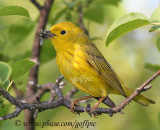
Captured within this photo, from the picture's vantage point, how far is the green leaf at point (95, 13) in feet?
14.3

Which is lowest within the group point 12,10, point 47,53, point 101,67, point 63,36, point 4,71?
point 47,53

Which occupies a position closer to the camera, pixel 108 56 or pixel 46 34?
pixel 46 34

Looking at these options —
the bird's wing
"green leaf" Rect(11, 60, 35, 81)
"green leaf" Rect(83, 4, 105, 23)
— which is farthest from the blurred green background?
"green leaf" Rect(11, 60, 35, 81)

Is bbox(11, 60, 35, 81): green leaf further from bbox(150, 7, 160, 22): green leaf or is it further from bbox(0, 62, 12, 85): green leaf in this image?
bbox(150, 7, 160, 22): green leaf

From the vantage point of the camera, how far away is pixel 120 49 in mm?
5953

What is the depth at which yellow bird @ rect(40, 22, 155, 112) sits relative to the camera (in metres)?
3.39

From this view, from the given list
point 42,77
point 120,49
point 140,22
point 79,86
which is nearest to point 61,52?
point 79,86

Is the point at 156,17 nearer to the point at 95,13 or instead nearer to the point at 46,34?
the point at 46,34

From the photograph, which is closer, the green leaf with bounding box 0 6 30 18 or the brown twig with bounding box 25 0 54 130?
the green leaf with bounding box 0 6 30 18

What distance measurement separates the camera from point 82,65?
3.43 metres

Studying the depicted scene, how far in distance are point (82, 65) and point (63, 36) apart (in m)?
0.54

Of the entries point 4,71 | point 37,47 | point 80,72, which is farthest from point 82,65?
point 4,71

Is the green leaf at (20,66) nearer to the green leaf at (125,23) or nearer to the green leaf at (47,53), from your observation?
the green leaf at (125,23)

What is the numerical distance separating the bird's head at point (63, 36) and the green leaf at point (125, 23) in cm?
147
